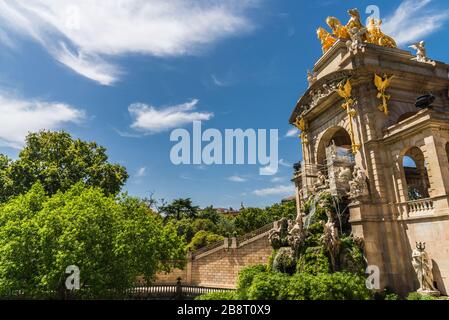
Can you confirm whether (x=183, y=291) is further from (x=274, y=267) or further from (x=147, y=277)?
(x=274, y=267)

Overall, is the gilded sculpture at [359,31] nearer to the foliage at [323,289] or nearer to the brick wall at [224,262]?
the foliage at [323,289]

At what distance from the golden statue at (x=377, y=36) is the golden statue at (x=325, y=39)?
2.76m

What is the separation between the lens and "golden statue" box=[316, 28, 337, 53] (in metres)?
24.3

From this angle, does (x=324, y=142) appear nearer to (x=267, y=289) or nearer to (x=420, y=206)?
(x=420, y=206)

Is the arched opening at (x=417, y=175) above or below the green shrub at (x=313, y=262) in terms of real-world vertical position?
above

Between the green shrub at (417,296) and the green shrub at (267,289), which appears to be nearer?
the green shrub at (267,289)

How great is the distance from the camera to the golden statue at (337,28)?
22.6 m

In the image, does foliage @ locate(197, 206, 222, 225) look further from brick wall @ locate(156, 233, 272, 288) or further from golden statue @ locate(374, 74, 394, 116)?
golden statue @ locate(374, 74, 394, 116)

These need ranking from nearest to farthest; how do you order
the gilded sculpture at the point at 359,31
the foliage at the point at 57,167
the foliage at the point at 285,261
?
the foliage at the point at 285,261, the gilded sculpture at the point at 359,31, the foliage at the point at 57,167

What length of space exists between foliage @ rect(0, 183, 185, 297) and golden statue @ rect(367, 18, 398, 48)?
21.5 meters

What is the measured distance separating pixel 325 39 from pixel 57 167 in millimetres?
26773

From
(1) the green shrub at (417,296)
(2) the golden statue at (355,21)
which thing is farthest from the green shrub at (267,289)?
(2) the golden statue at (355,21)

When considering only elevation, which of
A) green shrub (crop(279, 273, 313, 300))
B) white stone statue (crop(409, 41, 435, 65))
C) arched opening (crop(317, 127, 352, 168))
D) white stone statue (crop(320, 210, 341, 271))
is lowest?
green shrub (crop(279, 273, 313, 300))

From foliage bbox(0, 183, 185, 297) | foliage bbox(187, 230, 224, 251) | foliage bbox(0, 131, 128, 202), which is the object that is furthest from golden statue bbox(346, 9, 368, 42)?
foliage bbox(187, 230, 224, 251)
